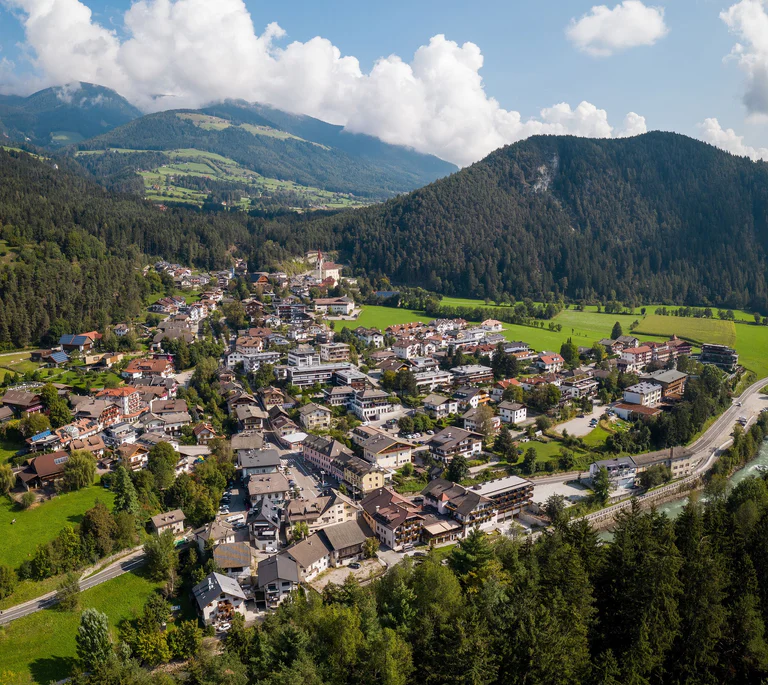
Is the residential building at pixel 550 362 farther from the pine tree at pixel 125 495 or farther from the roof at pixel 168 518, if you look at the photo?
the pine tree at pixel 125 495

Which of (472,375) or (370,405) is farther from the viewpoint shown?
(472,375)

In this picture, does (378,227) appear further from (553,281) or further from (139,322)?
(139,322)

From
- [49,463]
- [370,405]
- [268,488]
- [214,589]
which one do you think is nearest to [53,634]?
[214,589]

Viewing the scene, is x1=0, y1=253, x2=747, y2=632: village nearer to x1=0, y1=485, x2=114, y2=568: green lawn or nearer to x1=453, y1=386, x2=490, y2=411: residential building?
x1=453, y1=386, x2=490, y2=411: residential building

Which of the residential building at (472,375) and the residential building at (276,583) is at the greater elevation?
the residential building at (472,375)

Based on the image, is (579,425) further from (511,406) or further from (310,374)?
(310,374)

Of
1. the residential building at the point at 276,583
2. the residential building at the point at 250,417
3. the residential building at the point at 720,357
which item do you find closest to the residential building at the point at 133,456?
the residential building at the point at 250,417

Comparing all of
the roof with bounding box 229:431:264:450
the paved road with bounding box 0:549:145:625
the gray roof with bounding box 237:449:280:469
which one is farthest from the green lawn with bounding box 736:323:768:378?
the paved road with bounding box 0:549:145:625
